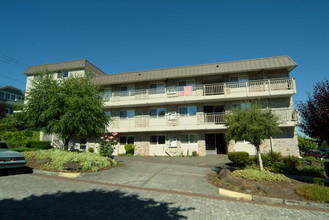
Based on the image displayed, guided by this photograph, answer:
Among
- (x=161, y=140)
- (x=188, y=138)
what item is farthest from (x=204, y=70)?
(x=161, y=140)

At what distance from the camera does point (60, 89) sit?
44.4 feet

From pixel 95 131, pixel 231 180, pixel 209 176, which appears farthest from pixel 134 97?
pixel 231 180

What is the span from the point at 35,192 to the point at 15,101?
41.5m

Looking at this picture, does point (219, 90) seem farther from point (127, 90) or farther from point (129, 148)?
point (129, 148)

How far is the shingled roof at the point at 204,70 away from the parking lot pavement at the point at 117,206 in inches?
572

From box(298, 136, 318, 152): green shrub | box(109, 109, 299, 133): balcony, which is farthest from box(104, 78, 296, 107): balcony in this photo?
box(298, 136, 318, 152): green shrub

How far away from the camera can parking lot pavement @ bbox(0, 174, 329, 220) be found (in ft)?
16.1

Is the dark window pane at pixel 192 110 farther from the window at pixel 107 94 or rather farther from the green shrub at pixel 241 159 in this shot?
the window at pixel 107 94

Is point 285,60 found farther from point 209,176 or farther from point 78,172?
point 78,172

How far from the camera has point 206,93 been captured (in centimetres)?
1911

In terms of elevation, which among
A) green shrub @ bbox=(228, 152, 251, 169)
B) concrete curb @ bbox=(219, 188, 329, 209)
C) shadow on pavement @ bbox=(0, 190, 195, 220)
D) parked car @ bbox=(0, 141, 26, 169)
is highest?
parked car @ bbox=(0, 141, 26, 169)

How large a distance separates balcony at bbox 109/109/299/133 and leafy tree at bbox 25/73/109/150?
19.5ft

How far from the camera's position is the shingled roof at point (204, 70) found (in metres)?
17.6

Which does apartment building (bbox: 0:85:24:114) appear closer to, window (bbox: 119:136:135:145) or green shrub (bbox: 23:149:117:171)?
window (bbox: 119:136:135:145)
